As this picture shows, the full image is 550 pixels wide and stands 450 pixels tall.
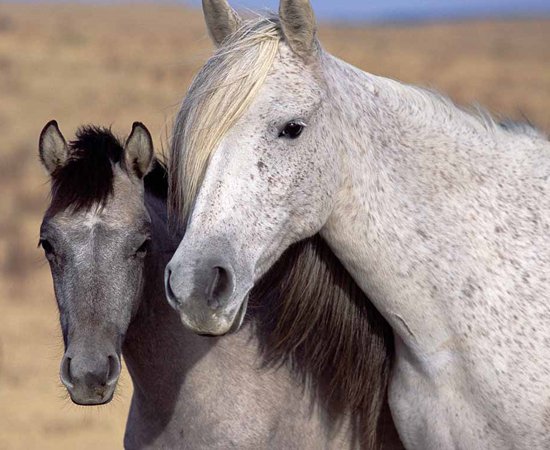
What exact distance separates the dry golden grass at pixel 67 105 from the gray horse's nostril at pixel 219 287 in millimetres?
→ 863

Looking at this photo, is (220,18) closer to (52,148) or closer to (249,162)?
(249,162)

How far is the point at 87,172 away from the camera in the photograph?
12.4 feet

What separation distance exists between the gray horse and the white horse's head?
0.48 m

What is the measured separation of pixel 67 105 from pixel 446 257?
631 inches

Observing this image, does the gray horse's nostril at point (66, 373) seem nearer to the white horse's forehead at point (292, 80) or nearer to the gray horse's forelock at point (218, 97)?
the gray horse's forelock at point (218, 97)

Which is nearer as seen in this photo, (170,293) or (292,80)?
(170,293)

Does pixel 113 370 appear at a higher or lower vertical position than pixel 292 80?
lower

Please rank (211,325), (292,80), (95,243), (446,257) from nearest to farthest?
(211,325) → (292,80) → (446,257) → (95,243)

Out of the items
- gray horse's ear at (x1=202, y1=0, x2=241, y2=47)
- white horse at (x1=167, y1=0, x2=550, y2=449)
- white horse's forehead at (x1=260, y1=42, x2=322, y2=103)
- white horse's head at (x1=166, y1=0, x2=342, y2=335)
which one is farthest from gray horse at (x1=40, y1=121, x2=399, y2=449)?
white horse's forehead at (x1=260, y1=42, x2=322, y2=103)

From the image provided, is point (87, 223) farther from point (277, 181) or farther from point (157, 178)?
point (277, 181)

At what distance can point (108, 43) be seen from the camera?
25.7 m

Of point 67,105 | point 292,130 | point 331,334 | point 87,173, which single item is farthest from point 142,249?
point 67,105

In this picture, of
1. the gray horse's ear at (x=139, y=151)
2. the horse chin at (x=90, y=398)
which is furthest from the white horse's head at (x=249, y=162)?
the horse chin at (x=90, y=398)

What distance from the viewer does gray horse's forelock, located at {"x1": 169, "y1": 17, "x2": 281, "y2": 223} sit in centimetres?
321
